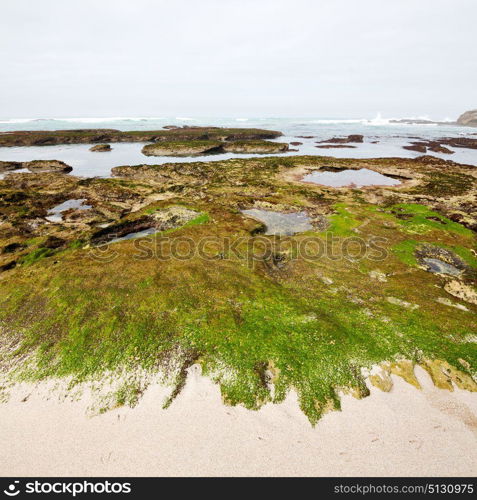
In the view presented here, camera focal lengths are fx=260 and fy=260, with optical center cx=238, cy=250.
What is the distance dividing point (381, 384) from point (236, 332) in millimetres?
7131

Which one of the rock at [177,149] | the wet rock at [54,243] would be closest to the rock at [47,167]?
the rock at [177,149]

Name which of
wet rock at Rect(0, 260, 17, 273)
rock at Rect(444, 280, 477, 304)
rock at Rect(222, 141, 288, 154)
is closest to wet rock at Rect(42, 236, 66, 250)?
wet rock at Rect(0, 260, 17, 273)

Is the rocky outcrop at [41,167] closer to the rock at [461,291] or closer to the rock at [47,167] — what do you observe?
the rock at [47,167]

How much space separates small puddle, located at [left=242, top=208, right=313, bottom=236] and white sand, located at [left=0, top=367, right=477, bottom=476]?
18.8 metres

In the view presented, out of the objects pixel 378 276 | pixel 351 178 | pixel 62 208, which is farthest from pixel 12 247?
pixel 351 178

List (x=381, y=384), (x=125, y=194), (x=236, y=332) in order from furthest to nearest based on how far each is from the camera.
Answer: (x=125, y=194) < (x=236, y=332) < (x=381, y=384)

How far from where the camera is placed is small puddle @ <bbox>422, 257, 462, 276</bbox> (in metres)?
20.3

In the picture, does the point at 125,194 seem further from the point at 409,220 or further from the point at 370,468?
the point at 370,468

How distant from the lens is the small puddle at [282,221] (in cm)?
2820

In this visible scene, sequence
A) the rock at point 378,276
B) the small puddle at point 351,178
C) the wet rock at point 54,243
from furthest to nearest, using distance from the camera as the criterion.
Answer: the small puddle at point 351,178, the wet rock at point 54,243, the rock at point 378,276

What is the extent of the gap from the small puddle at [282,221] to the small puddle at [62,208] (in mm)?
22535

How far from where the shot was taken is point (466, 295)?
17297 mm

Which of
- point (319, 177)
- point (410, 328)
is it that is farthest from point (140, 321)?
point (319, 177)

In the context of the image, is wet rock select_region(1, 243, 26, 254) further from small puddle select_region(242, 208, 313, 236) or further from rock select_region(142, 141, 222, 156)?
rock select_region(142, 141, 222, 156)
